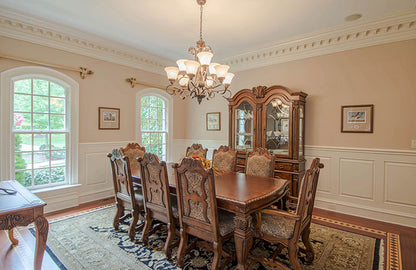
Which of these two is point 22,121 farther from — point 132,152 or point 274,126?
point 274,126

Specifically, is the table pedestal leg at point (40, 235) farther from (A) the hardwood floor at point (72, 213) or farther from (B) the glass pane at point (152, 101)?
(B) the glass pane at point (152, 101)

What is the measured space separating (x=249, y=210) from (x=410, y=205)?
2.77 meters

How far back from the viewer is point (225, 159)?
11.4 ft

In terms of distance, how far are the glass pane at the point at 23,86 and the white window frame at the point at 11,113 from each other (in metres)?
0.07

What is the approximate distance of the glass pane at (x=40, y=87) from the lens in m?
3.43

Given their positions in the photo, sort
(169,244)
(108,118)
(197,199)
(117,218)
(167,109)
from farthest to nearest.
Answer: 1. (167,109)
2. (108,118)
3. (117,218)
4. (169,244)
5. (197,199)

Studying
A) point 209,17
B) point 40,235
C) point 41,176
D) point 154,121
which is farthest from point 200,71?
point 41,176

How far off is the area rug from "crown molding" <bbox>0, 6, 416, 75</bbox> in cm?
272

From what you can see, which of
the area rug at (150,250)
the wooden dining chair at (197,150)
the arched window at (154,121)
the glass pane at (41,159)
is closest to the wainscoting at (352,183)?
the glass pane at (41,159)

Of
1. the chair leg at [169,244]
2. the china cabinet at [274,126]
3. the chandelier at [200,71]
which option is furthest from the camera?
the china cabinet at [274,126]

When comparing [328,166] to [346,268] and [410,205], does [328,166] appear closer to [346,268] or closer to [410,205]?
[410,205]

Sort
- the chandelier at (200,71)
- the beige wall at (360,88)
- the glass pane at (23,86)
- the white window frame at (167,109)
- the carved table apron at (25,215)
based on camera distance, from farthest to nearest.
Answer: the white window frame at (167,109), the glass pane at (23,86), the beige wall at (360,88), the chandelier at (200,71), the carved table apron at (25,215)

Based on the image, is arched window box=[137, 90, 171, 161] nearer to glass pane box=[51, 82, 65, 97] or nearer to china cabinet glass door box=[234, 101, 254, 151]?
glass pane box=[51, 82, 65, 97]

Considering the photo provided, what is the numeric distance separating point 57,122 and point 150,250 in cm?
264
